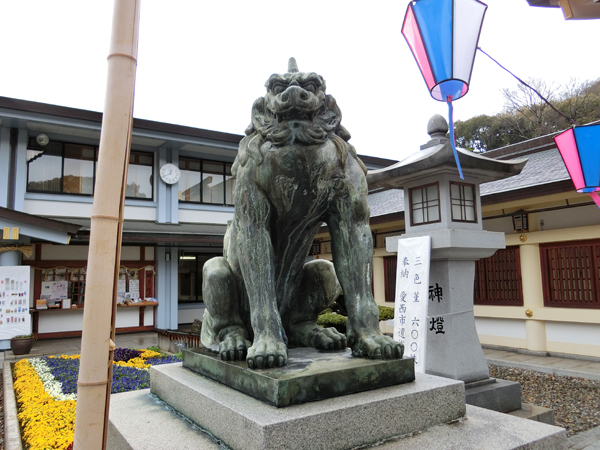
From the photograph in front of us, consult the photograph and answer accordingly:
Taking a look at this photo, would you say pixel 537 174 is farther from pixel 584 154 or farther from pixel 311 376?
A: pixel 311 376

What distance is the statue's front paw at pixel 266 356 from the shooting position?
1.79m

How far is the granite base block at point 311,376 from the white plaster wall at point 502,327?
25.8 ft

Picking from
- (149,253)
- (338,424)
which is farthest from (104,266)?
(149,253)

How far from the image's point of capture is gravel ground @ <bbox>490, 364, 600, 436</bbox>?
16.6 ft

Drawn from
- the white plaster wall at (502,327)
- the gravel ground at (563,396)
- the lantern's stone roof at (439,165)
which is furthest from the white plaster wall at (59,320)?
the white plaster wall at (502,327)

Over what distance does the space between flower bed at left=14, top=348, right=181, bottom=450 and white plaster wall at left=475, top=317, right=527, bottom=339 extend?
660 centimetres

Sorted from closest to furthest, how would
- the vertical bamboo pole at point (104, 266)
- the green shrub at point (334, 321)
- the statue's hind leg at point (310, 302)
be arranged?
the vertical bamboo pole at point (104, 266)
the statue's hind leg at point (310, 302)
the green shrub at point (334, 321)

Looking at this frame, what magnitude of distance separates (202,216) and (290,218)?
1309 cm

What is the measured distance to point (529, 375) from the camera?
7062 millimetres

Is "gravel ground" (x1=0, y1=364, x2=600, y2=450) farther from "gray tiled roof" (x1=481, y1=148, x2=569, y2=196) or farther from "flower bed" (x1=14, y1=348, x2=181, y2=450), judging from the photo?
"gray tiled roof" (x1=481, y1=148, x2=569, y2=196)

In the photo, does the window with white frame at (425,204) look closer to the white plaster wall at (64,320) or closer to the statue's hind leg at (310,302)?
the statue's hind leg at (310,302)

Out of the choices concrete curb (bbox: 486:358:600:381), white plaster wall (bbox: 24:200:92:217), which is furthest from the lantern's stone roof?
white plaster wall (bbox: 24:200:92:217)

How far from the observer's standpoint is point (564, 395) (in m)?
6.01

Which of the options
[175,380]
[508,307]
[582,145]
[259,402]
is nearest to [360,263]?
[259,402]
